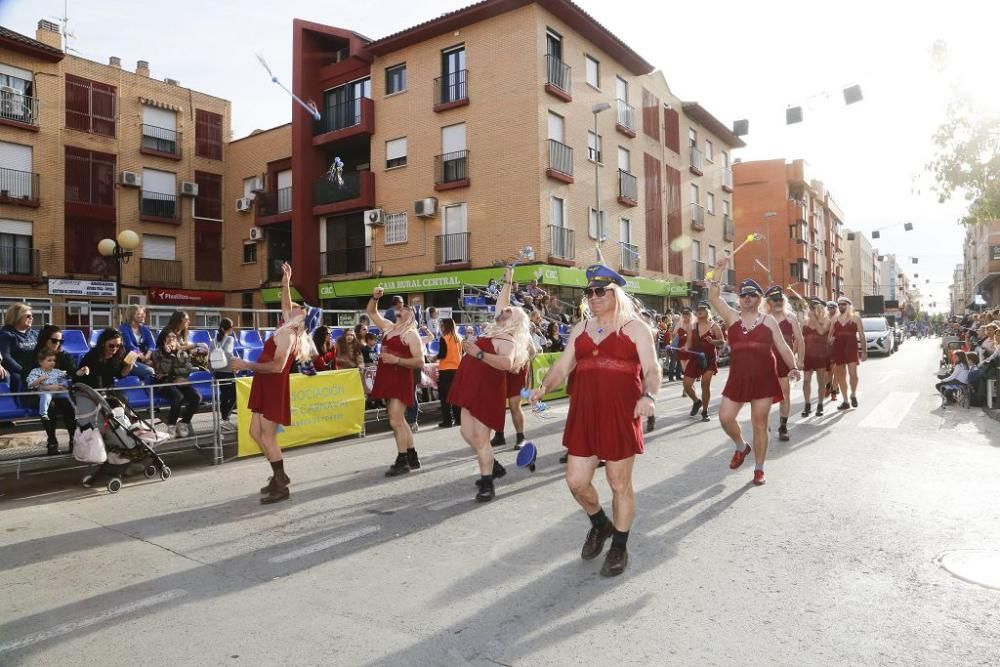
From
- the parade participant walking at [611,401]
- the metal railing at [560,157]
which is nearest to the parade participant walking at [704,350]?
the parade participant walking at [611,401]

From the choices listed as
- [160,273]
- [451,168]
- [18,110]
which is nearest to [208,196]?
[160,273]

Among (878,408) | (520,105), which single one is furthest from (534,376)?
(520,105)

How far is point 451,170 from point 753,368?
19.4m

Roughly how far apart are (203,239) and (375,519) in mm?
30028

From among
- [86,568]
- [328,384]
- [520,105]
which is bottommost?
[86,568]

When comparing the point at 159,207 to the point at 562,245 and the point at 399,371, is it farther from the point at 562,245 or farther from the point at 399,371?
the point at 399,371

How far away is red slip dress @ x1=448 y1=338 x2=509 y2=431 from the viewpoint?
19.6 ft

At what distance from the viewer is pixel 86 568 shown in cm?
439

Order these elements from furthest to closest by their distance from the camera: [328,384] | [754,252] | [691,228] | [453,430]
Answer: [754,252], [691,228], [453,430], [328,384]

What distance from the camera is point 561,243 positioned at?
2367 centimetres

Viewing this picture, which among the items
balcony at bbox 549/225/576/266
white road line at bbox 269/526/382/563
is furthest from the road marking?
balcony at bbox 549/225/576/266

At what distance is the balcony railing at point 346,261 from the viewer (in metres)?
26.8

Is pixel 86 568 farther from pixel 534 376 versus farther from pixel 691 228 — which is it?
pixel 691 228

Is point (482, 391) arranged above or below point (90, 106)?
below
